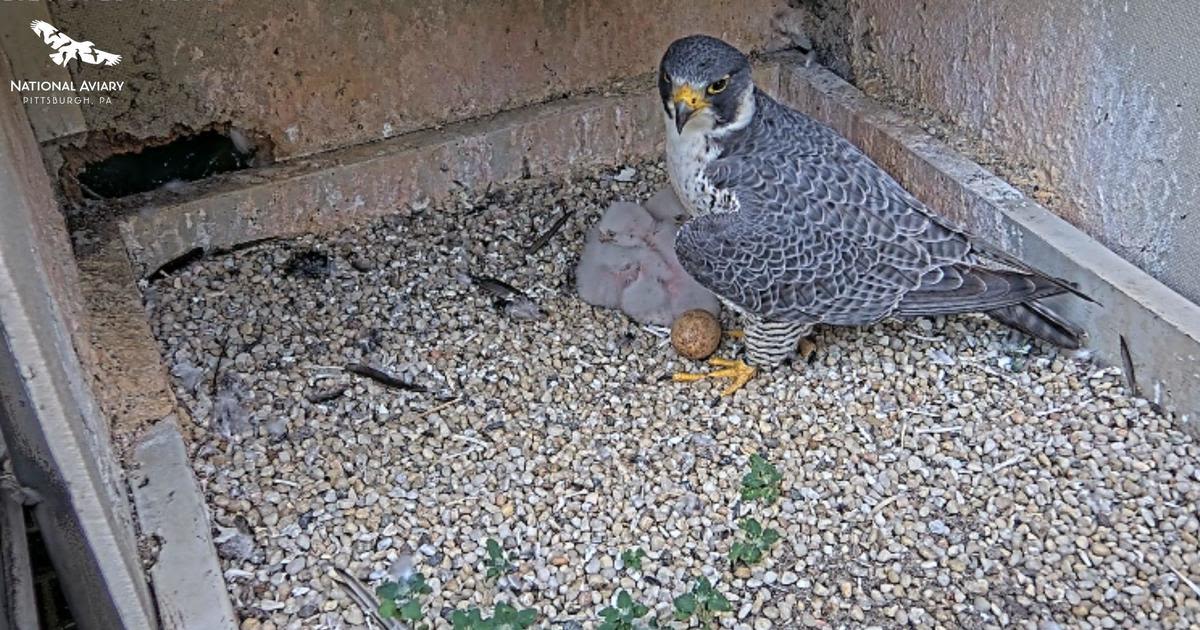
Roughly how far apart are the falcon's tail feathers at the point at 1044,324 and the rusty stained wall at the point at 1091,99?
0.80 feet

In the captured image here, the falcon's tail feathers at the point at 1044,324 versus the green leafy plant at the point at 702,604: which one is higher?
the falcon's tail feathers at the point at 1044,324

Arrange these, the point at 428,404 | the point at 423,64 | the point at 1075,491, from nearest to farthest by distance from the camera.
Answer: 1. the point at 1075,491
2. the point at 428,404
3. the point at 423,64

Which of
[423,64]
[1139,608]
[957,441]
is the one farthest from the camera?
[423,64]

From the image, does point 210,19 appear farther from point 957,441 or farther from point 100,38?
point 957,441

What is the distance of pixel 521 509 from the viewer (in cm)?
253

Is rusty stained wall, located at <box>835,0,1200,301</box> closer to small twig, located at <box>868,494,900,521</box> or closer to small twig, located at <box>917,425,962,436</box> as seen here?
small twig, located at <box>917,425,962,436</box>

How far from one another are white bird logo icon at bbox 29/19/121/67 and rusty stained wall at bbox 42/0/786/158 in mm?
24

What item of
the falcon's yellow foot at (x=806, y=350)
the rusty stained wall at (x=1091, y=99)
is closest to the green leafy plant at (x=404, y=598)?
the falcon's yellow foot at (x=806, y=350)

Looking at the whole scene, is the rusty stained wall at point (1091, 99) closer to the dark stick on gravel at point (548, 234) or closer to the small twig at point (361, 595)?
the dark stick on gravel at point (548, 234)

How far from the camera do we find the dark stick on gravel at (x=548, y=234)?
3412 mm

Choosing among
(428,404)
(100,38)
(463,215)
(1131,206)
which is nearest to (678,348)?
(428,404)

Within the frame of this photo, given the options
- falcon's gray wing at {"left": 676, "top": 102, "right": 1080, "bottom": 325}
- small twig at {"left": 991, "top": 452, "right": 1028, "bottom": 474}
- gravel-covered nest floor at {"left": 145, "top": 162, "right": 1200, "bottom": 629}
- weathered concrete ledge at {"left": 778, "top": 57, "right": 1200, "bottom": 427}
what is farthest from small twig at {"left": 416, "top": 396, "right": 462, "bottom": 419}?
weathered concrete ledge at {"left": 778, "top": 57, "right": 1200, "bottom": 427}

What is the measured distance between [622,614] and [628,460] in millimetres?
527

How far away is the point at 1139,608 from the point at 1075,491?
33 cm
